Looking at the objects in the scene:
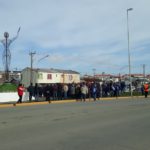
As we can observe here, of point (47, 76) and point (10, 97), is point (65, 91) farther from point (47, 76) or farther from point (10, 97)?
point (47, 76)

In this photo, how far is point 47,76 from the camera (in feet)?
414

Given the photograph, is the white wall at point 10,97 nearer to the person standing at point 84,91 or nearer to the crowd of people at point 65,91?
the crowd of people at point 65,91

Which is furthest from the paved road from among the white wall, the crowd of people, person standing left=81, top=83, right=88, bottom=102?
the white wall

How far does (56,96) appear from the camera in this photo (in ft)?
129

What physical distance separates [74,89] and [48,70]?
90008mm

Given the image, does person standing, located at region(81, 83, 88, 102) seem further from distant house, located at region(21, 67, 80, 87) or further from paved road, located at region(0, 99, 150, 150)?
distant house, located at region(21, 67, 80, 87)

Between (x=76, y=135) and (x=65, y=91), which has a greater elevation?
(x=65, y=91)

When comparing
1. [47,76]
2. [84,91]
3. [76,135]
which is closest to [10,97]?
[84,91]

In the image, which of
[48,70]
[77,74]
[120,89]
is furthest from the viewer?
[77,74]

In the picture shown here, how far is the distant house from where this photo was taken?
116625 millimetres

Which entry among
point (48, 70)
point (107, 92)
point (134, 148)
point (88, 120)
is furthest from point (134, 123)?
point (48, 70)

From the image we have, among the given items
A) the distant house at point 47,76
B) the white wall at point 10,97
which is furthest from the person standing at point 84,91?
the distant house at point 47,76

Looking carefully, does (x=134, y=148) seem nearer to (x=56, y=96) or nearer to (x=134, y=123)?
(x=134, y=123)

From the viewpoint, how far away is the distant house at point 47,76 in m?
117
